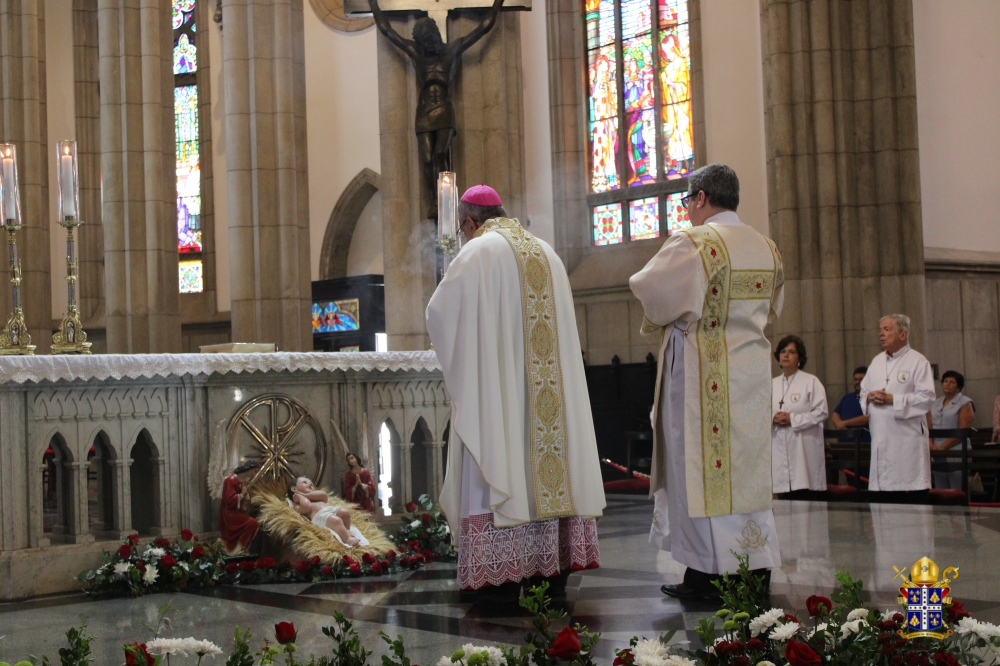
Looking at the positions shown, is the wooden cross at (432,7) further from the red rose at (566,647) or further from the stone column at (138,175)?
the red rose at (566,647)

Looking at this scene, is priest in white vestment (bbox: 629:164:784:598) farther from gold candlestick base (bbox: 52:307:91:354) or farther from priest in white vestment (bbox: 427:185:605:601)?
gold candlestick base (bbox: 52:307:91:354)

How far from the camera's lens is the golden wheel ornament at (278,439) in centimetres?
622

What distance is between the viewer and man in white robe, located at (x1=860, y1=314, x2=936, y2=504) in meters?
7.63

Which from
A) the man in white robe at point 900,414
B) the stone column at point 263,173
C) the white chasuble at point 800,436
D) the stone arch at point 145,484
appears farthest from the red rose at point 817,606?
→ the stone column at point 263,173

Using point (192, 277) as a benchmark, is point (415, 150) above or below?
above

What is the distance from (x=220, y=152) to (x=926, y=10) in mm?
11011

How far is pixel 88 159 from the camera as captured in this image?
Answer: 62.2 feet

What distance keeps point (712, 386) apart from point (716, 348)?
0.15 meters

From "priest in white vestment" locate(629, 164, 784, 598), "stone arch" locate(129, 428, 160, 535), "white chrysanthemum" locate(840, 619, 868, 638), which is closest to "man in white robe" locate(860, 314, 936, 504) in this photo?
"priest in white vestment" locate(629, 164, 784, 598)

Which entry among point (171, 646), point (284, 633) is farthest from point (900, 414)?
point (171, 646)

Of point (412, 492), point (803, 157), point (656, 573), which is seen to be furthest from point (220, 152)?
point (656, 573)

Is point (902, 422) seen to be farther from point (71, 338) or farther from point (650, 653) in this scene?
point (650, 653)

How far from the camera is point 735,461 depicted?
4812 mm

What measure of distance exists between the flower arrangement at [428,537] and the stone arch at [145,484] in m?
1.21
